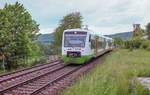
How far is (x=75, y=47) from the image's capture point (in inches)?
1325

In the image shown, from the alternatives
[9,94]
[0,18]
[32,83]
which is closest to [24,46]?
[0,18]

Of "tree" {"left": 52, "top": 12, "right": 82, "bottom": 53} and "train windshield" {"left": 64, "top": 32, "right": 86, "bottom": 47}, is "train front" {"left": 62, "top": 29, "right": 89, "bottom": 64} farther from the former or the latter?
"tree" {"left": 52, "top": 12, "right": 82, "bottom": 53}

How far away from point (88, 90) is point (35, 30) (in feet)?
137

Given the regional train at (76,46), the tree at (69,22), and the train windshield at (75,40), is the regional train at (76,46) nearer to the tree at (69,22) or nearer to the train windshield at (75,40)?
the train windshield at (75,40)

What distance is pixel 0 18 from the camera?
3388 centimetres

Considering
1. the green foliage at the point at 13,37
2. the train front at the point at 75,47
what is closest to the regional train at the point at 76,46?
the train front at the point at 75,47

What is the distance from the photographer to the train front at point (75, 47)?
1316 inches

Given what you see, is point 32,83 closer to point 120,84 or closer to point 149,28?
point 120,84

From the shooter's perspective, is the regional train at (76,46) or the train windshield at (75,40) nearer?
the regional train at (76,46)

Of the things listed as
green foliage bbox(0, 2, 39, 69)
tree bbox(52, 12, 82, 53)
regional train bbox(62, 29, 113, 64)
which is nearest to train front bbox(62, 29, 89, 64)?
regional train bbox(62, 29, 113, 64)

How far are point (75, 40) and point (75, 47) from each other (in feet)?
2.37

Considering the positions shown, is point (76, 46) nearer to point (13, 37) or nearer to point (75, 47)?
point (75, 47)

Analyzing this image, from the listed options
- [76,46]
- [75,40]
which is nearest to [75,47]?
[76,46]

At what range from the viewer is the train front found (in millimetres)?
33438
